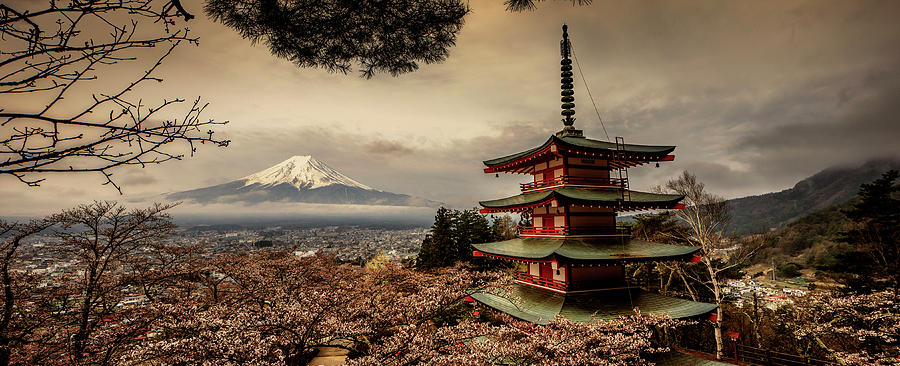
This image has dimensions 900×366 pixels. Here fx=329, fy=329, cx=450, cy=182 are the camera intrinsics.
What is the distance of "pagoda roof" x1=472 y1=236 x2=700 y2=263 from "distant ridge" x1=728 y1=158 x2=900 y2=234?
159 m

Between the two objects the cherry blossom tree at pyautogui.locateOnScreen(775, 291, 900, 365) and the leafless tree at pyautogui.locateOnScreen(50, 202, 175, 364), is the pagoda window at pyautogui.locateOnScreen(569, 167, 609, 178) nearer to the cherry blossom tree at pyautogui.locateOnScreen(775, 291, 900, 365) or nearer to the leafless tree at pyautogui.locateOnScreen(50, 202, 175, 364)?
the cherry blossom tree at pyautogui.locateOnScreen(775, 291, 900, 365)

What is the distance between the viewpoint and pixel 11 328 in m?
8.04

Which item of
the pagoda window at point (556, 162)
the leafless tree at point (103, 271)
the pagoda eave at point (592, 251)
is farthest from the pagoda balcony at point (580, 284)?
the leafless tree at point (103, 271)

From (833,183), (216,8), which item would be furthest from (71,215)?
(833,183)

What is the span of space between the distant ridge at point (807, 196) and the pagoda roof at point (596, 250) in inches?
6268

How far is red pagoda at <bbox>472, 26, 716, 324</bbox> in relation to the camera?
35.7 feet

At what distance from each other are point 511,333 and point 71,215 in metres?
14.6

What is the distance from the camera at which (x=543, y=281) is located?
40.5 feet

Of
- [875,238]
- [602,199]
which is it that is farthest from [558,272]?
[875,238]

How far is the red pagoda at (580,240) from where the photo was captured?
1089cm

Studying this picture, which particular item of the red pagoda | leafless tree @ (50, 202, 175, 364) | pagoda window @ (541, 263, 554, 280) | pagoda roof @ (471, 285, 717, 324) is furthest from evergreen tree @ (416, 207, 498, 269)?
leafless tree @ (50, 202, 175, 364)

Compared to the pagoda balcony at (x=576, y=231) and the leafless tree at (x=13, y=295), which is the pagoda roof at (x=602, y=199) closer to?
the pagoda balcony at (x=576, y=231)

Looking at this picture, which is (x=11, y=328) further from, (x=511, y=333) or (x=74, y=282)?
(x=511, y=333)

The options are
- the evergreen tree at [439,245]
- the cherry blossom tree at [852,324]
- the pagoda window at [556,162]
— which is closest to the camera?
the cherry blossom tree at [852,324]
